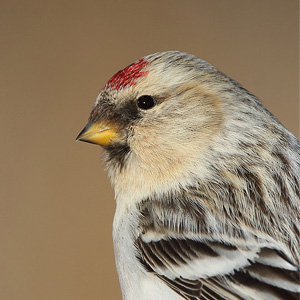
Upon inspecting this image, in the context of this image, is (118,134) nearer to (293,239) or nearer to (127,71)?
(127,71)

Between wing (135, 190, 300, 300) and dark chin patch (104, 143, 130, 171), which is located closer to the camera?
wing (135, 190, 300, 300)

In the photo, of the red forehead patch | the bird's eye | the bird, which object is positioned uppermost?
the red forehead patch

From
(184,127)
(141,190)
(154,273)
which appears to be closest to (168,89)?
(184,127)

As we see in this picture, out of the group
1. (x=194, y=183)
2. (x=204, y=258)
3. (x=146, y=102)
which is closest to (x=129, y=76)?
(x=146, y=102)

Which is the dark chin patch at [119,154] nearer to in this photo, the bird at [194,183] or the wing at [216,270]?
the bird at [194,183]

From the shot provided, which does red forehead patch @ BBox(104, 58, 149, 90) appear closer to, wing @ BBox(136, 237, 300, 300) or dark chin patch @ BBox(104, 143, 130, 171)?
dark chin patch @ BBox(104, 143, 130, 171)

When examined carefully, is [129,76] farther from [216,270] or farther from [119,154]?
[216,270]

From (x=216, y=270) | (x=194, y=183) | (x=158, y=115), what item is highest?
(x=158, y=115)

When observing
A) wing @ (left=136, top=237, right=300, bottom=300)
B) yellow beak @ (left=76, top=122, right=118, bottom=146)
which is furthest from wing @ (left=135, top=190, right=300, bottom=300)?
yellow beak @ (left=76, top=122, right=118, bottom=146)
